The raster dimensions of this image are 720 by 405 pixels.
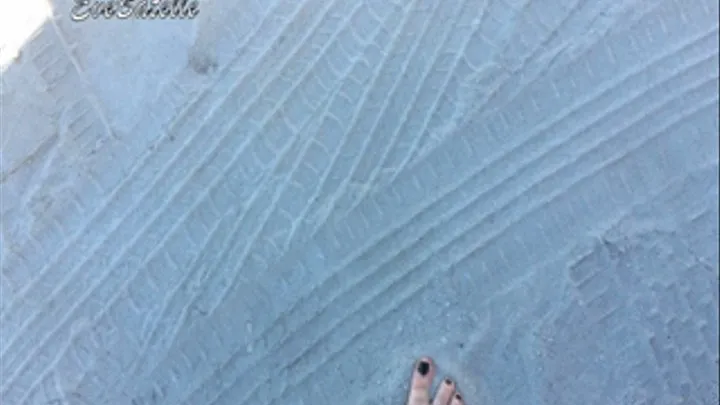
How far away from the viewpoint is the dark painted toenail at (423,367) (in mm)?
1011

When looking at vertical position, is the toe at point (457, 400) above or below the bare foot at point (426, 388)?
below

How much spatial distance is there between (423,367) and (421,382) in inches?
0.8

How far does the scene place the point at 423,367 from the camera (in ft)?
3.32

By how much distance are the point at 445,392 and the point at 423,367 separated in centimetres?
4

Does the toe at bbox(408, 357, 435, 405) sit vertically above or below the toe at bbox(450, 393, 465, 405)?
above

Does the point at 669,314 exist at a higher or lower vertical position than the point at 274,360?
lower

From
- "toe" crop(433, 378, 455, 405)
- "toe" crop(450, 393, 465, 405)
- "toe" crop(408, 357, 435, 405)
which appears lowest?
"toe" crop(450, 393, 465, 405)

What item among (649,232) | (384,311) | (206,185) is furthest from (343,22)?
(649,232)

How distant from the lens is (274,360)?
40.9 inches

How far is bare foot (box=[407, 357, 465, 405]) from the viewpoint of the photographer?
100 centimetres

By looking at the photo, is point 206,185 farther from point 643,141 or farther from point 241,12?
point 643,141

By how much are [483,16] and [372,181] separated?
27 cm

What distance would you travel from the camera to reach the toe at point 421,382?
1.01 m

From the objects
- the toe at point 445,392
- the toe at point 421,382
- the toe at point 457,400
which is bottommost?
the toe at point 457,400
